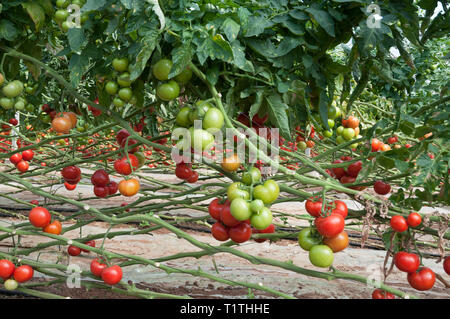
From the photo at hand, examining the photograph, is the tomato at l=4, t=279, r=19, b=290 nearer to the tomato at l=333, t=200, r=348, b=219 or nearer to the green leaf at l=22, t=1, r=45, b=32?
the green leaf at l=22, t=1, r=45, b=32

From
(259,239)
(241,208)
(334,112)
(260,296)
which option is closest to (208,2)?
(241,208)

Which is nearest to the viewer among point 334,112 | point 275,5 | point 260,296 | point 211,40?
point 211,40

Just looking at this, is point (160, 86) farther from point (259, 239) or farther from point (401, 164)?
point (259, 239)

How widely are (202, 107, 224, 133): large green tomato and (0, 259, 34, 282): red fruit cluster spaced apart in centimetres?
123

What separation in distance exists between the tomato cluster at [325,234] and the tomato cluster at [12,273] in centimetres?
127

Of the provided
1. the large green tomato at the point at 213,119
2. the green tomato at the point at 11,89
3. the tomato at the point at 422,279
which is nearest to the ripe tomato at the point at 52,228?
the green tomato at the point at 11,89

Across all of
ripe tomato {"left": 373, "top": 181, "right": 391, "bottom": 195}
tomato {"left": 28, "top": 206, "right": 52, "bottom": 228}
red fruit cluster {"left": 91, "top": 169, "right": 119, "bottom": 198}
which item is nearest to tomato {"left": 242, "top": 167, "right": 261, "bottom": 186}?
ripe tomato {"left": 373, "top": 181, "right": 391, "bottom": 195}

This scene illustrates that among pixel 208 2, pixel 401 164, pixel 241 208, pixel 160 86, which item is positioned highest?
pixel 208 2

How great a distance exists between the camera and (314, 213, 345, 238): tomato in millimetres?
1025

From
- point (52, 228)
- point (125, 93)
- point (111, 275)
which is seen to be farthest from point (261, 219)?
point (52, 228)

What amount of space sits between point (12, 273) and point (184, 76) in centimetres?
127

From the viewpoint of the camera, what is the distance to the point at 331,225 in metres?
1.02
